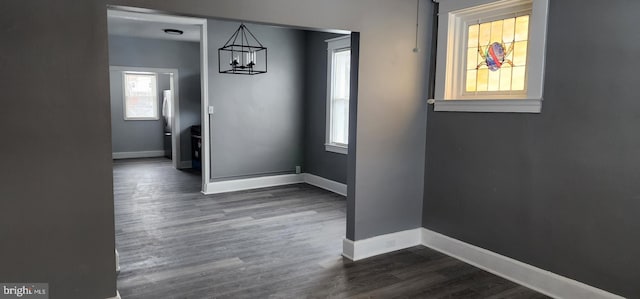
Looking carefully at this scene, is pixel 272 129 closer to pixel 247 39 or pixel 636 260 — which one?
pixel 247 39

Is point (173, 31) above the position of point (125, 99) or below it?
above

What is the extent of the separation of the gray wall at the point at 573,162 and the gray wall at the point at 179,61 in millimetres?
6313

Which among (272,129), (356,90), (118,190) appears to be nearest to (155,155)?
(118,190)

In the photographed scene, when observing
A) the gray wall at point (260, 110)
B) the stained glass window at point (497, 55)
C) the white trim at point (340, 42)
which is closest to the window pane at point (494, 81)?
the stained glass window at point (497, 55)

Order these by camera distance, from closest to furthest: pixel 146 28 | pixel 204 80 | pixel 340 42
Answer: pixel 340 42 → pixel 204 80 → pixel 146 28

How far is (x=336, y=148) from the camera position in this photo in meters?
6.05

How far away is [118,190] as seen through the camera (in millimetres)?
Answer: 6211

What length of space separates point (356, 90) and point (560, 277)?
6.53 feet

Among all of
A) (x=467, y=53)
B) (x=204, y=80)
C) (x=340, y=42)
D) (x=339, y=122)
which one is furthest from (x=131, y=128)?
(x=467, y=53)

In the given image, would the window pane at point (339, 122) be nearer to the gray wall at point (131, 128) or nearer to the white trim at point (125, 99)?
the white trim at point (125, 99)

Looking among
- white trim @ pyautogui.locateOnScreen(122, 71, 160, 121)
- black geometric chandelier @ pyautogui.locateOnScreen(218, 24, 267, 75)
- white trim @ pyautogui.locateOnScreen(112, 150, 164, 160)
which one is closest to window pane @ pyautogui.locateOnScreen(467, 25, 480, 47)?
black geometric chandelier @ pyautogui.locateOnScreen(218, 24, 267, 75)

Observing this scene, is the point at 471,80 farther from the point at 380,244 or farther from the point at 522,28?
the point at 380,244

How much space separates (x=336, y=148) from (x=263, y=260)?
278cm

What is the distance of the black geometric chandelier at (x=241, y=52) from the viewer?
5.96 meters
